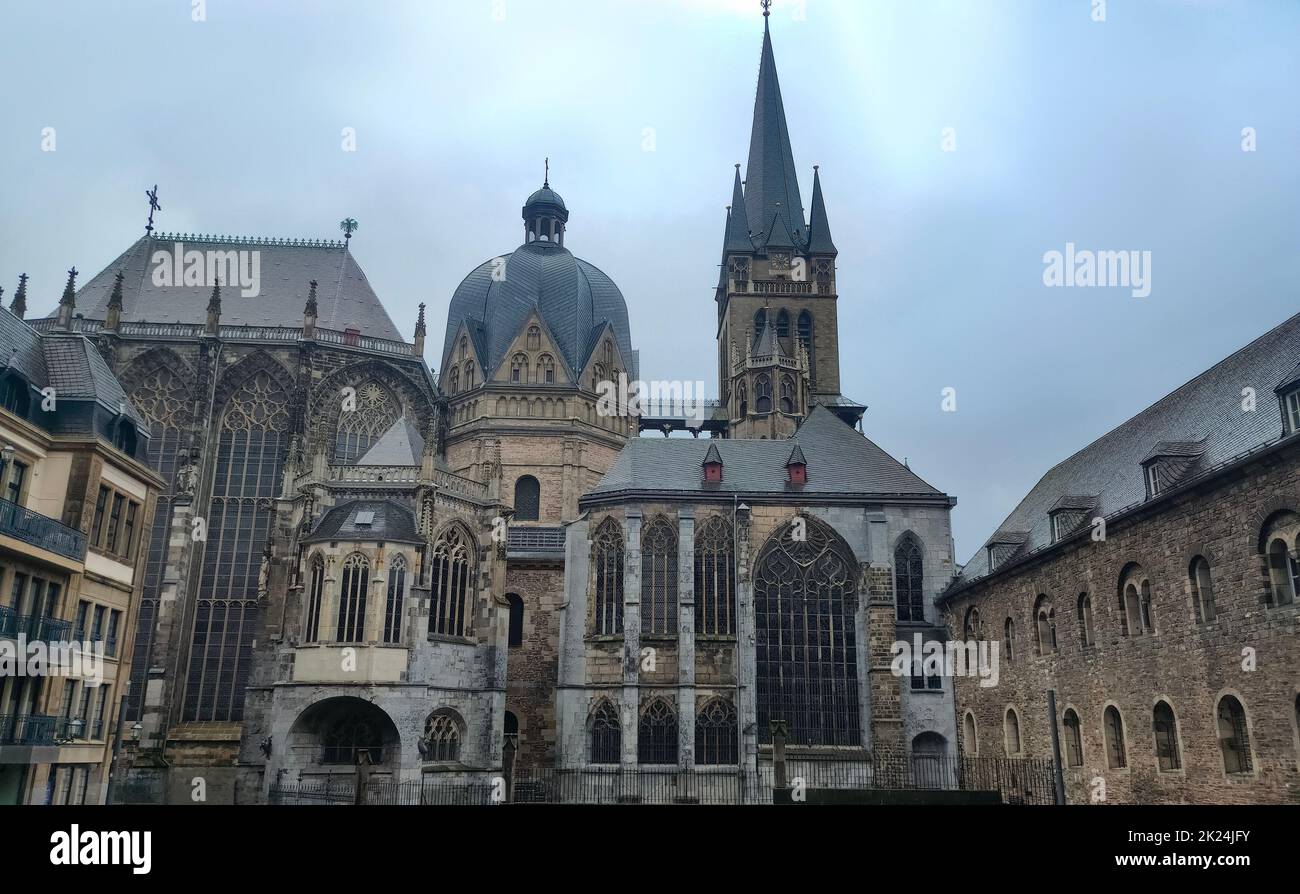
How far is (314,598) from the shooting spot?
100 feet

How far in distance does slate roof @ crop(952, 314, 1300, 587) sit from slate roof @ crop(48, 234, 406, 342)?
28193 mm

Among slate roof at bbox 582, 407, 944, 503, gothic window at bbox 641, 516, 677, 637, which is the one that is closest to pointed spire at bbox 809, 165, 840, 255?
slate roof at bbox 582, 407, 944, 503

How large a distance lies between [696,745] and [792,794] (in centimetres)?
550

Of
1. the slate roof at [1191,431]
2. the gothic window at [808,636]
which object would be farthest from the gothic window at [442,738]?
the slate roof at [1191,431]

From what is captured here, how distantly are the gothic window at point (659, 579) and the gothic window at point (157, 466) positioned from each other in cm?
1823

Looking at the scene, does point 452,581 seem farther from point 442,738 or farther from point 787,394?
point 787,394

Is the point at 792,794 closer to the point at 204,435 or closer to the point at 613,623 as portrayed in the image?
the point at 613,623

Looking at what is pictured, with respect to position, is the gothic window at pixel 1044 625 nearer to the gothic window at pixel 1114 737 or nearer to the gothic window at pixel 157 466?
the gothic window at pixel 1114 737

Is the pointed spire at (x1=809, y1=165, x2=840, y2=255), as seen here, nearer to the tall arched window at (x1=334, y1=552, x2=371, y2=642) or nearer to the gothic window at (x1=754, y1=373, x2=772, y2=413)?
the gothic window at (x1=754, y1=373, x2=772, y2=413)

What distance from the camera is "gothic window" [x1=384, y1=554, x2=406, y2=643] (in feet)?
98.7

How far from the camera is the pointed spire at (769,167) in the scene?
54.9 meters

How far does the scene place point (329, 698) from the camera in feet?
96.2

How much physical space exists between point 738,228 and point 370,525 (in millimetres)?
31231

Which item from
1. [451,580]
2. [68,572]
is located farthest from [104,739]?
[451,580]
